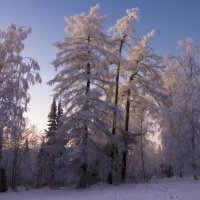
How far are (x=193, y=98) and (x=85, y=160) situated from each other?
10.7 m

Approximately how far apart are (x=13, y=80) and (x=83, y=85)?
196 inches

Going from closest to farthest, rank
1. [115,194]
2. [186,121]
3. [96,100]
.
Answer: [115,194] → [96,100] → [186,121]

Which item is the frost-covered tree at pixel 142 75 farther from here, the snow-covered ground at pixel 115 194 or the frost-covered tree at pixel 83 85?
the snow-covered ground at pixel 115 194

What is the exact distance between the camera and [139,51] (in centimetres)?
2828

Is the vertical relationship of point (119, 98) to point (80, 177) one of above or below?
above

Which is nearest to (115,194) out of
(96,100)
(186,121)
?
(96,100)

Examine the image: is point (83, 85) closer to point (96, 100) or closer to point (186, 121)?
point (96, 100)

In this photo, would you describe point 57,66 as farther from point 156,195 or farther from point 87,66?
point 156,195

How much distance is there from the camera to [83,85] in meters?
24.4

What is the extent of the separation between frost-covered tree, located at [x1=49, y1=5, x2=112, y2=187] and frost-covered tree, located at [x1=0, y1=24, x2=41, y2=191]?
2287 mm

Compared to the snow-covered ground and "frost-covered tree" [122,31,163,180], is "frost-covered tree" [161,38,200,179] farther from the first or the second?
the snow-covered ground

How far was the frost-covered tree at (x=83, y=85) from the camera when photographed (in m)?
22.3

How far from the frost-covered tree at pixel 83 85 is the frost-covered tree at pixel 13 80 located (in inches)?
90.0

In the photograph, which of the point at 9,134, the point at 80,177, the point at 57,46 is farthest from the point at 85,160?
the point at 57,46
